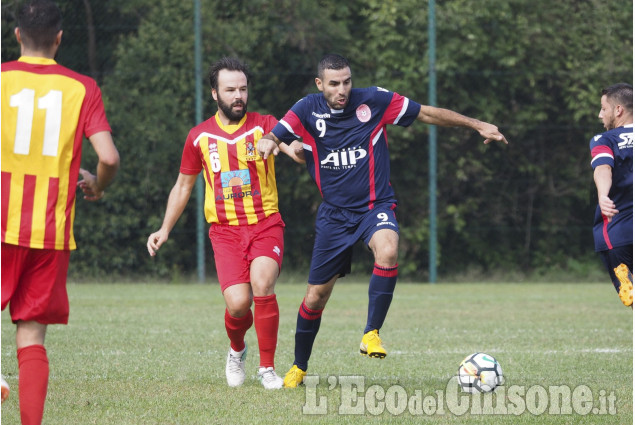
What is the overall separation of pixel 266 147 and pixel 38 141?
5.76 ft

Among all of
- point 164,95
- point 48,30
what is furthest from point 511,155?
point 48,30

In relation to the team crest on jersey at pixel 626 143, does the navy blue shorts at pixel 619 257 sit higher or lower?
lower

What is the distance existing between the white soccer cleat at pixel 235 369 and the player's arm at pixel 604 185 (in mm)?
2315

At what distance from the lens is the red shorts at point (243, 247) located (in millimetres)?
5945

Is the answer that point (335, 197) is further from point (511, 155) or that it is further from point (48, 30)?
point (511, 155)

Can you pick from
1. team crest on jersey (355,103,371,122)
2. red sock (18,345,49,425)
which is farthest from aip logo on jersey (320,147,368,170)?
red sock (18,345,49,425)

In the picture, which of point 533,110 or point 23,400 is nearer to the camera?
point 23,400

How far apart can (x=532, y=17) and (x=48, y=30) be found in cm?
1262

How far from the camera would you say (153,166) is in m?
14.5

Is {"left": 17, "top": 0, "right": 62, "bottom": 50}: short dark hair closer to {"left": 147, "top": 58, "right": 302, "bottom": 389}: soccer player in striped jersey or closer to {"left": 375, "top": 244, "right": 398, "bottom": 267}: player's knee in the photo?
{"left": 147, "top": 58, "right": 302, "bottom": 389}: soccer player in striped jersey

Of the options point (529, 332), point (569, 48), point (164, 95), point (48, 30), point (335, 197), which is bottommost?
point (529, 332)

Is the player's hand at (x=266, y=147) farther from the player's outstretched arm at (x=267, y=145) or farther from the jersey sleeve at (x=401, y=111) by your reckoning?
the jersey sleeve at (x=401, y=111)

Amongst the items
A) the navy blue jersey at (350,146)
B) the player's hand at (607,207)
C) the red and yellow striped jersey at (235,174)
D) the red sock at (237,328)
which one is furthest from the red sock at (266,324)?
the player's hand at (607,207)

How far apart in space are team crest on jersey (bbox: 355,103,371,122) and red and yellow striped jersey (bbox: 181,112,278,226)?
601mm
